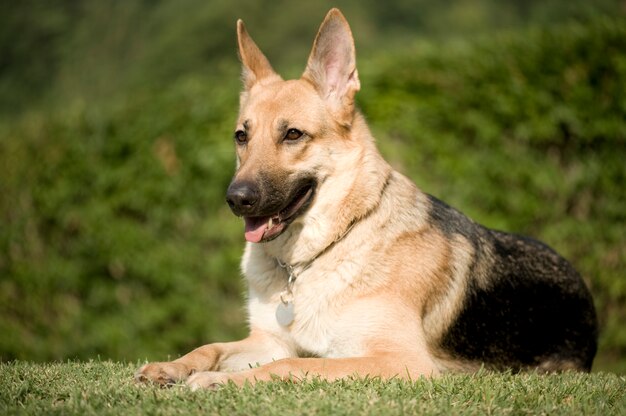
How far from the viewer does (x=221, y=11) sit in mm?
17578

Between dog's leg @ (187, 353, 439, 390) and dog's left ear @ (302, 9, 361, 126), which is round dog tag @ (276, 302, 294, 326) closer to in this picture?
dog's leg @ (187, 353, 439, 390)

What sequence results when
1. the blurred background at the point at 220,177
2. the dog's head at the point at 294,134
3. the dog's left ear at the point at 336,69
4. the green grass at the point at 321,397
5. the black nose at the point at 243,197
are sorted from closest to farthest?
the green grass at the point at 321,397 < the black nose at the point at 243,197 < the dog's head at the point at 294,134 < the dog's left ear at the point at 336,69 < the blurred background at the point at 220,177

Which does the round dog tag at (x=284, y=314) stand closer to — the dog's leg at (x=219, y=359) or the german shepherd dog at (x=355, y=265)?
the german shepherd dog at (x=355, y=265)

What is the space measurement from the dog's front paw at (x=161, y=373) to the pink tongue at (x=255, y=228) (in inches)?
37.8

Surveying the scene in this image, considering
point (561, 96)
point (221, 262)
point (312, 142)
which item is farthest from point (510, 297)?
point (221, 262)

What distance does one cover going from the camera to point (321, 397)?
Result: 315 centimetres

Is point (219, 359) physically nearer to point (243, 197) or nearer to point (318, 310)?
point (318, 310)

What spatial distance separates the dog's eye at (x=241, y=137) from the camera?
4787 mm

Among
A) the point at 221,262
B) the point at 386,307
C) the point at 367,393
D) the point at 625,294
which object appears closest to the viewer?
the point at 367,393

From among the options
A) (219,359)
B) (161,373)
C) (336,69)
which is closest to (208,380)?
(161,373)

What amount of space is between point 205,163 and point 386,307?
13.1ft

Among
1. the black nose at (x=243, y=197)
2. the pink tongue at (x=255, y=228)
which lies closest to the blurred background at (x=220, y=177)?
the pink tongue at (x=255, y=228)

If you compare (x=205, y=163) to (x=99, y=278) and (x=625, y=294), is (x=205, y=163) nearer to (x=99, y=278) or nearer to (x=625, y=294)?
(x=99, y=278)

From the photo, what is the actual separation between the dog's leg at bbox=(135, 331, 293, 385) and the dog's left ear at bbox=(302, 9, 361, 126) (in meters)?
1.66
